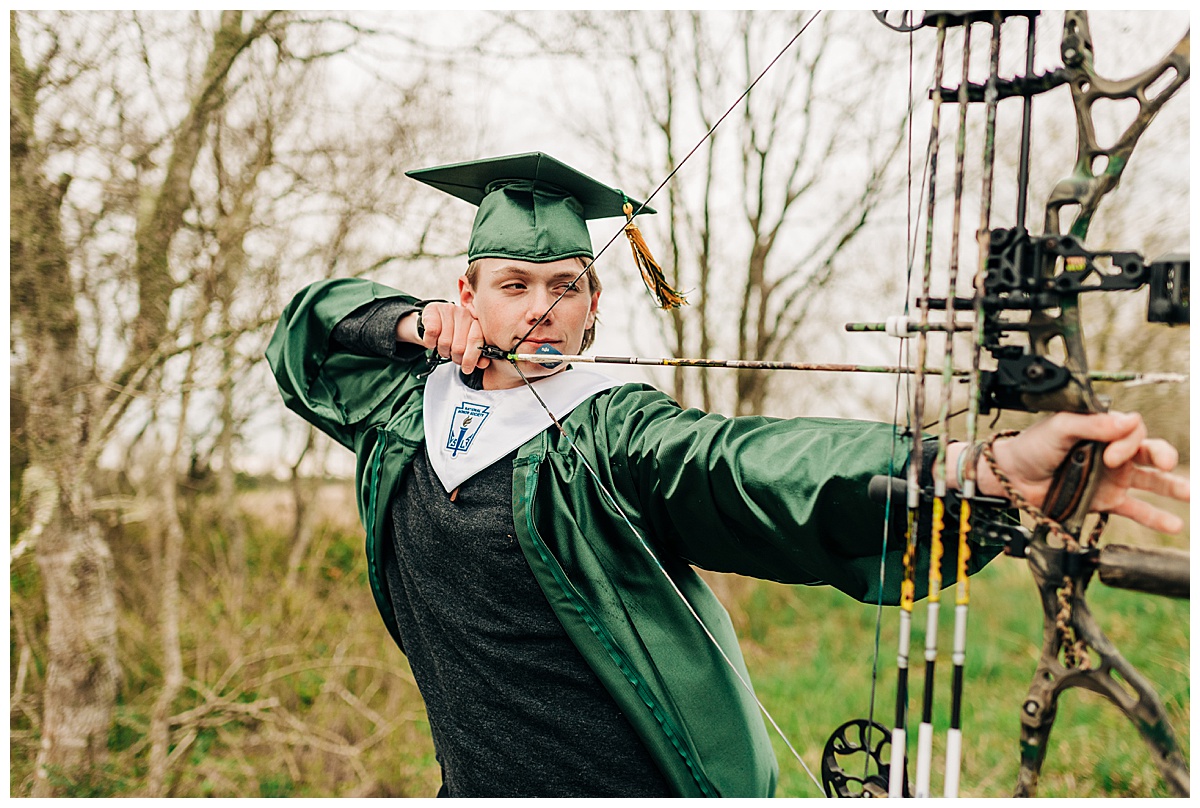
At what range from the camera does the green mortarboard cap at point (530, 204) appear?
1567 millimetres

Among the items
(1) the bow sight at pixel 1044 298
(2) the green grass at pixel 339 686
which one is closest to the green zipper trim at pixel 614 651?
(1) the bow sight at pixel 1044 298

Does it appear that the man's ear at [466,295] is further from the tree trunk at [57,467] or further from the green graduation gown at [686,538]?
the tree trunk at [57,467]

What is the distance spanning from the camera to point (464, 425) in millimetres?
1582

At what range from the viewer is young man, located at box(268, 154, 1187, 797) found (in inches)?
48.6

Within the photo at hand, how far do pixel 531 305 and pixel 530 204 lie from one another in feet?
0.67

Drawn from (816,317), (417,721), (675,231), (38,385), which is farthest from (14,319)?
(816,317)

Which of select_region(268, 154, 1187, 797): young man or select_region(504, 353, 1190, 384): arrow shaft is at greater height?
select_region(504, 353, 1190, 384): arrow shaft

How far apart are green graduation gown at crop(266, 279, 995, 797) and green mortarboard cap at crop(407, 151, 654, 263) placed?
0.98 ft

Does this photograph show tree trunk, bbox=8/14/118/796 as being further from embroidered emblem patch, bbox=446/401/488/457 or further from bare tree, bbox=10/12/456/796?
embroidered emblem patch, bbox=446/401/488/457

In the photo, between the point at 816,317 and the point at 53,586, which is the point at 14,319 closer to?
the point at 53,586

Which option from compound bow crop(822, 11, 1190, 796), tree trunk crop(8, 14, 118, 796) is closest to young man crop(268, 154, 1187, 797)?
compound bow crop(822, 11, 1190, 796)

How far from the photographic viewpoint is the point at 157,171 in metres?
3.64

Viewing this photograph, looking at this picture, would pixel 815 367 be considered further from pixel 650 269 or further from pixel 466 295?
pixel 466 295

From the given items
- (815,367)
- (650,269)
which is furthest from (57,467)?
(815,367)
